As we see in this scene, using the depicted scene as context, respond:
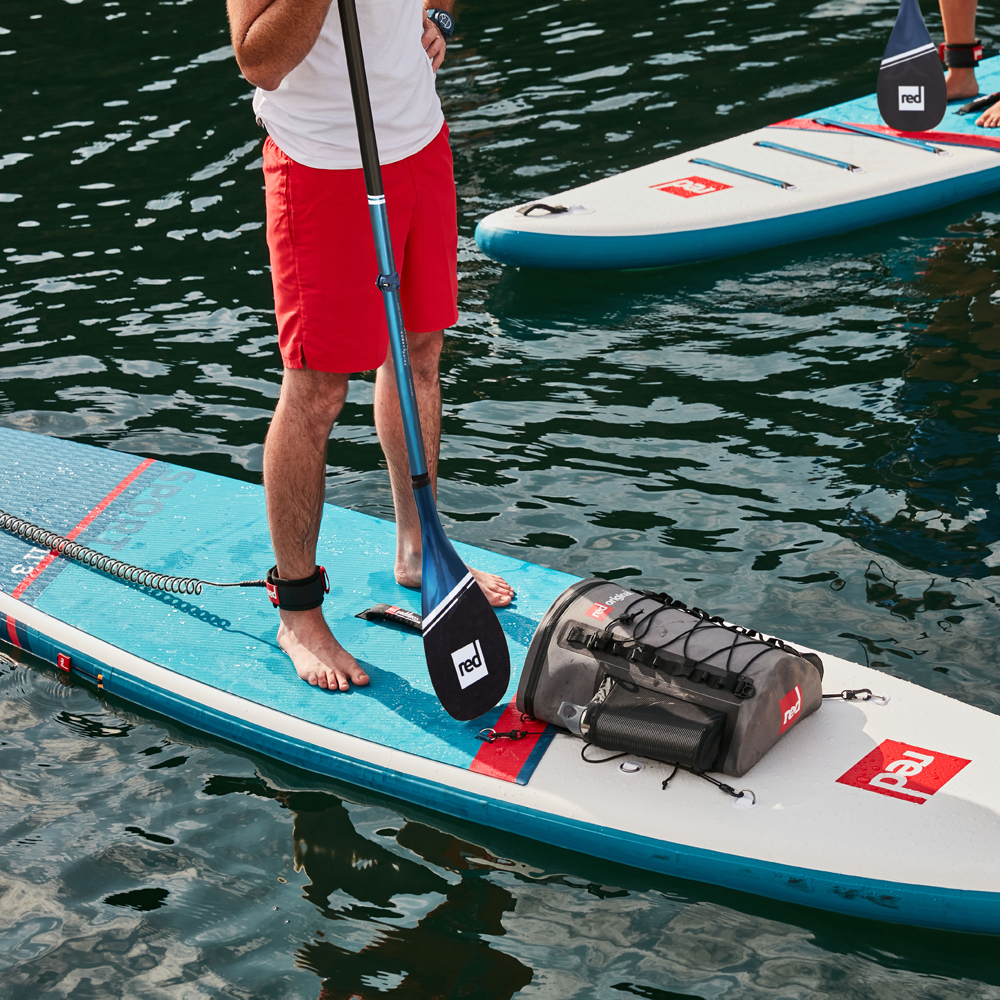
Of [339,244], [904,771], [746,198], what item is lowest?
[904,771]

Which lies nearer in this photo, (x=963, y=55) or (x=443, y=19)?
(x=443, y=19)

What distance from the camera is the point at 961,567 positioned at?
3.46 meters

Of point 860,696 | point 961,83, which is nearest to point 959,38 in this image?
point 961,83

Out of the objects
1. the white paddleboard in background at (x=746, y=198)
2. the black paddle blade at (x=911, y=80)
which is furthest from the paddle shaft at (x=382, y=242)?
the black paddle blade at (x=911, y=80)

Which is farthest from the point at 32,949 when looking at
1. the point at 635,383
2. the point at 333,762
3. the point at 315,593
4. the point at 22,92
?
the point at 22,92

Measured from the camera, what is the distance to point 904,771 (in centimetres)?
257

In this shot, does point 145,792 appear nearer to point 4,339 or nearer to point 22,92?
point 4,339

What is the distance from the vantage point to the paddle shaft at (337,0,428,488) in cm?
243

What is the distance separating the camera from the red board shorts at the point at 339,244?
8.76 ft

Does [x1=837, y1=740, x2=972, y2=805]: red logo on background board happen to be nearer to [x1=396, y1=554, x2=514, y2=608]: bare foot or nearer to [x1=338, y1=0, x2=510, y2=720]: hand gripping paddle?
[x1=338, y1=0, x2=510, y2=720]: hand gripping paddle

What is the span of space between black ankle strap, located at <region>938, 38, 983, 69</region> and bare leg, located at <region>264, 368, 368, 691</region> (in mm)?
4751

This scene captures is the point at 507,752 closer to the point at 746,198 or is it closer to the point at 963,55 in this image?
the point at 746,198

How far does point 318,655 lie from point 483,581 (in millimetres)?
474

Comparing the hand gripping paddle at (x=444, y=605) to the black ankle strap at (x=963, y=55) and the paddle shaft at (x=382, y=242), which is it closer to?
the paddle shaft at (x=382, y=242)
